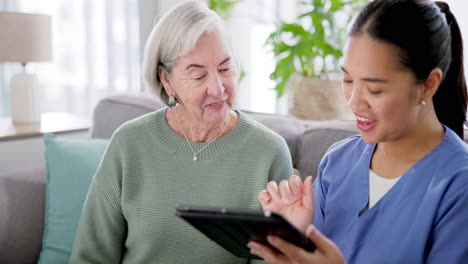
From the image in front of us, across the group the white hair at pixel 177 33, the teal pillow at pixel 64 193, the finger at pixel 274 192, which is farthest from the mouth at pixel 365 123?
the teal pillow at pixel 64 193

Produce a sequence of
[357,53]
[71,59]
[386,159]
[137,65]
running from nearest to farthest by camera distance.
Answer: [357,53], [386,159], [71,59], [137,65]

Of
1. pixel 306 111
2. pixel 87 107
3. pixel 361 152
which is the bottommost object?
pixel 87 107

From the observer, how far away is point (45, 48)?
263 centimetres

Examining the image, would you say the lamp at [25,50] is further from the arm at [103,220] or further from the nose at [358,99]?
the nose at [358,99]

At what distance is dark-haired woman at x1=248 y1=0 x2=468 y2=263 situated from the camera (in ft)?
3.14

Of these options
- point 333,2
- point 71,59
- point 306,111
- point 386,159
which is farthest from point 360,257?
point 71,59

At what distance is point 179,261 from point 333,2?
164 cm

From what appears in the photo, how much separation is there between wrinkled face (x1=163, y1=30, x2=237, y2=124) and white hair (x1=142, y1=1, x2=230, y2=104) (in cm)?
2

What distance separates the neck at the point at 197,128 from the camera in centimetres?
148

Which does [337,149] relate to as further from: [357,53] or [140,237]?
[140,237]

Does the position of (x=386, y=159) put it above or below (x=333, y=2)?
below

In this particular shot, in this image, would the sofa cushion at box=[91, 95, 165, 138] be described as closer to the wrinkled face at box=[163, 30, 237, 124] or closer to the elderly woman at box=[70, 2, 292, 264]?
the elderly woman at box=[70, 2, 292, 264]

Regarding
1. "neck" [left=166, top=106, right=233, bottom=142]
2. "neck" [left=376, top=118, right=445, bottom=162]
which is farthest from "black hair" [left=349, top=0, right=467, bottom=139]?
"neck" [left=166, top=106, right=233, bottom=142]

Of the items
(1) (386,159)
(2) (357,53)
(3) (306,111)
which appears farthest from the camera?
(3) (306,111)
